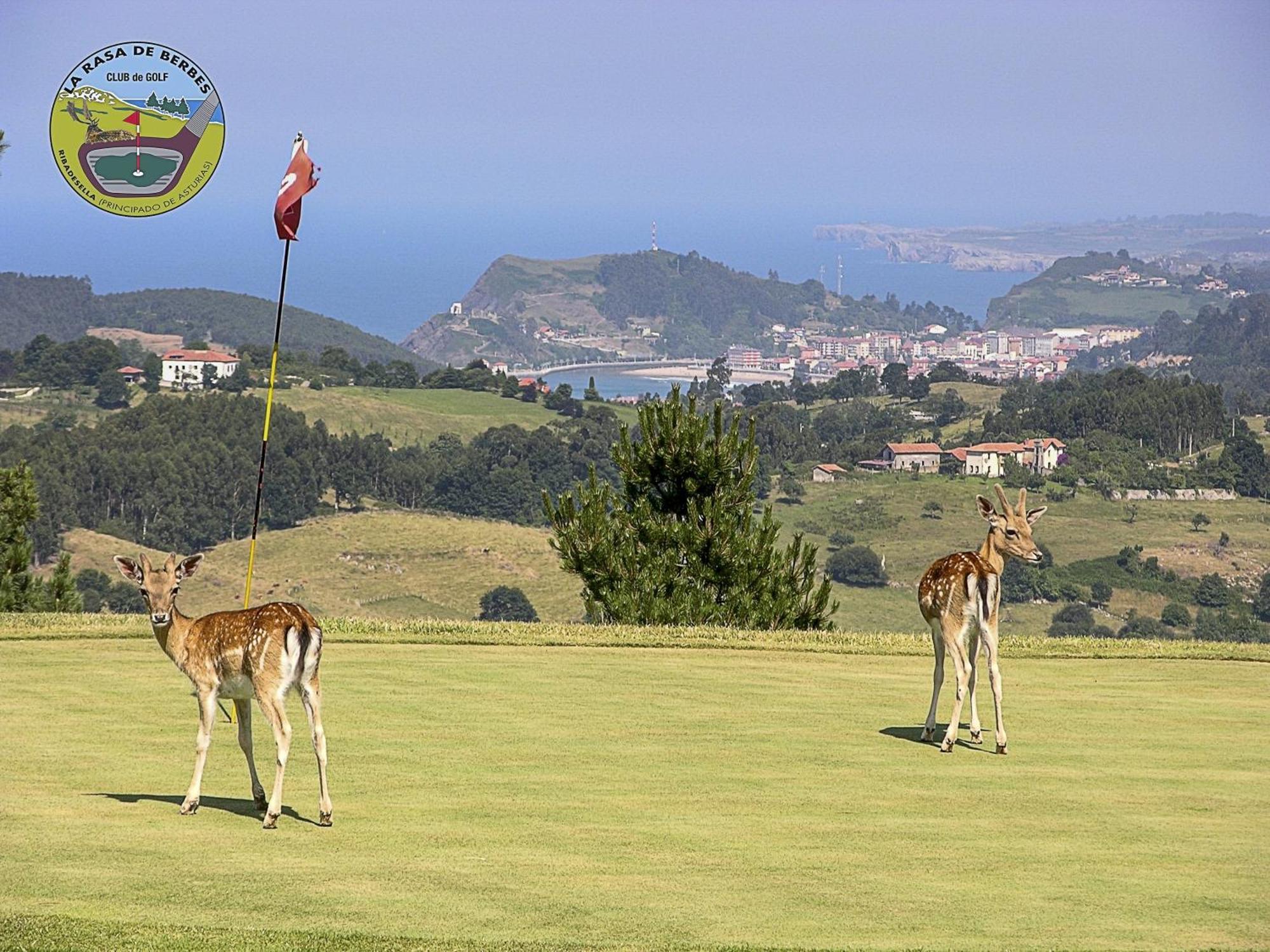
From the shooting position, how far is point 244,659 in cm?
1279

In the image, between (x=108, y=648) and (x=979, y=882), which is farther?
(x=108, y=648)

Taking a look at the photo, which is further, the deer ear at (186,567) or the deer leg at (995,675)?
the deer leg at (995,675)

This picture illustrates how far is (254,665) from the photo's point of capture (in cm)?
1272

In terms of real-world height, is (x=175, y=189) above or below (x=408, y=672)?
above

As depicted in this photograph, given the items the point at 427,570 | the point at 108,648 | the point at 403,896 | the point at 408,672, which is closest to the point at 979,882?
the point at 403,896

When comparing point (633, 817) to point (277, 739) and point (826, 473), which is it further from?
point (826, 473)

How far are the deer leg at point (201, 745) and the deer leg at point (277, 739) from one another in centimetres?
49

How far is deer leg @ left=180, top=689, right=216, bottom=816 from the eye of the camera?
12.8 metres

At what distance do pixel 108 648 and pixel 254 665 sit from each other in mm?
8439

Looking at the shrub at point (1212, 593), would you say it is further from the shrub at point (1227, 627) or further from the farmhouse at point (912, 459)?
the farmhouse at point (912, 459)

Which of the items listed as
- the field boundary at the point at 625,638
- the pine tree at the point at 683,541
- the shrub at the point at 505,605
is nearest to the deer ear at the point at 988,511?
the field boundary at the point at 625,638

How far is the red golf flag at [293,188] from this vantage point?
19531mm

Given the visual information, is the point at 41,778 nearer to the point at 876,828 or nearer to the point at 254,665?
the point at 254,665

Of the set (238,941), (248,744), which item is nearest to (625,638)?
(248,744)
